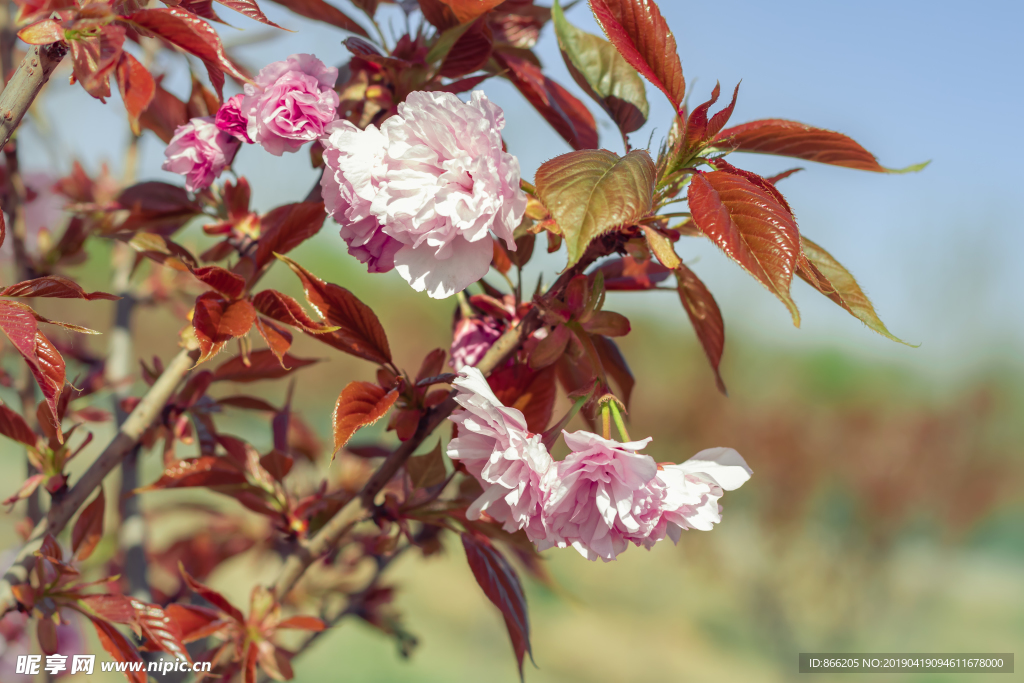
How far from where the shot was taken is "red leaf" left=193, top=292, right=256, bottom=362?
323 millimetres

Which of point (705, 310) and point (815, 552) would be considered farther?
point (815, 552)

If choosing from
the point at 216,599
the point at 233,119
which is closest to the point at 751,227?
the point at 233,119

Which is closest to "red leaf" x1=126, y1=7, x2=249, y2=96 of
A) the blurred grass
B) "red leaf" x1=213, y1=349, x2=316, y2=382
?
"red leaf" x1=213, y1=349, x2=316, y2=382

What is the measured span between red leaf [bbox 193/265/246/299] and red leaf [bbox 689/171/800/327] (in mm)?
242

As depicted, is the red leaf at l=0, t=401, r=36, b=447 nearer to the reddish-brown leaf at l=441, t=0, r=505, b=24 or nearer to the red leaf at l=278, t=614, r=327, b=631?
the red leaf at l=278, t=614, r=327, b=631

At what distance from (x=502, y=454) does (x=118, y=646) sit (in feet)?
0.91

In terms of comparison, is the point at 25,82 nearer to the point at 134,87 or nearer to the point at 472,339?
the point at 134,87

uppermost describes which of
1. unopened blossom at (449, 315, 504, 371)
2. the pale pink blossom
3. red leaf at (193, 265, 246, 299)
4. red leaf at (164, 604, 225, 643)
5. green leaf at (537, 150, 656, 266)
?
green leaf at (537, 150, 656, 266)

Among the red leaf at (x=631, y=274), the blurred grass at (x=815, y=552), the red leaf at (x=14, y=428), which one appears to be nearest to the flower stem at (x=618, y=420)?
the red leaf at (x=631, y=274)

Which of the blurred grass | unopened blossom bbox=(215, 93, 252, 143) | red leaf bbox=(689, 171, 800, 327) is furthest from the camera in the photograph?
the blurred grass

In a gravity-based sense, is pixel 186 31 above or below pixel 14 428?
above

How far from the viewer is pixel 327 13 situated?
0.43 meters

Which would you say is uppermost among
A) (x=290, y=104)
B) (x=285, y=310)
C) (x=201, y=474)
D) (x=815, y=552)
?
(x=290, y=104)

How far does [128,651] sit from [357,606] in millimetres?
285
